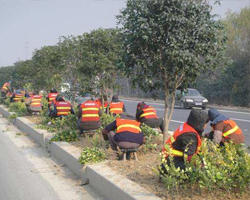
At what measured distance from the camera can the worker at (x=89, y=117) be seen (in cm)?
933

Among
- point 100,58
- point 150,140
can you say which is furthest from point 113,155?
point 100,58

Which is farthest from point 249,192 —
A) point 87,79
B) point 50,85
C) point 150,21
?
point 50,85

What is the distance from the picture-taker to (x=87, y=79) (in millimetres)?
11188

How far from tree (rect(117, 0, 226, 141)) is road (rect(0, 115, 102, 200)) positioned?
2.45m

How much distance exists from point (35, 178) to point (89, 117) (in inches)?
107

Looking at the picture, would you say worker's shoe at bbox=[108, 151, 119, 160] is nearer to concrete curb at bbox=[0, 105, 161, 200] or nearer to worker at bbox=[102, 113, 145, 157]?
worker at bbox=[102, 113, 145, 157]

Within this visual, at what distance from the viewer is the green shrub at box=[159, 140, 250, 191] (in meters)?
4.28

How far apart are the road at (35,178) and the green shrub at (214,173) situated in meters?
1.72

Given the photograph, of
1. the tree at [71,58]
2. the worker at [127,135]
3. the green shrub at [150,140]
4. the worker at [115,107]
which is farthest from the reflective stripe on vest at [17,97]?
the worker at [127,135]

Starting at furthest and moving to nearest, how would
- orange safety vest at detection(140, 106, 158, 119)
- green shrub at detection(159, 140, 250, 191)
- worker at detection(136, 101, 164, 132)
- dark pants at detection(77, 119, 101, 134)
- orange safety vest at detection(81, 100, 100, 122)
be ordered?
orange safety vest at detection(140, 106, 158, 119)
worker at detection(136, 101, 164, 132)
orange safety vest at detection(81, 100, 100, 122)
dark pants at detection(77, 119, 101, 134)
green shrub at detection(159, 140, 250, 191)

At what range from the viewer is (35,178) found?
7.05 metres

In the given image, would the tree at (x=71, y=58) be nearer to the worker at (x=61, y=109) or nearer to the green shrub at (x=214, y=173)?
the worker at (x=61, y=109)

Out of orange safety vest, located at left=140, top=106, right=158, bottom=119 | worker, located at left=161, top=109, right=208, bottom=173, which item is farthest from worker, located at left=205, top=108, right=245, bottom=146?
orange safety vest, located at left=140, top=106, right=158, bottom=119

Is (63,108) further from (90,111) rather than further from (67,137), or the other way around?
(67,137)
